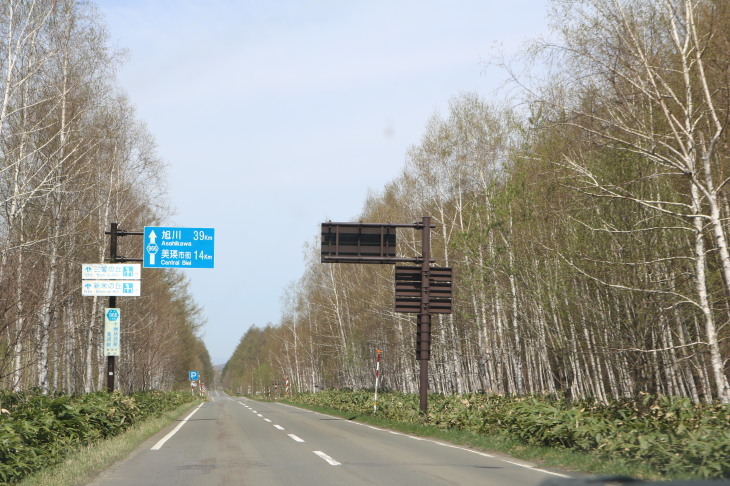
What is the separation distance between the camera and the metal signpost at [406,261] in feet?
69.1

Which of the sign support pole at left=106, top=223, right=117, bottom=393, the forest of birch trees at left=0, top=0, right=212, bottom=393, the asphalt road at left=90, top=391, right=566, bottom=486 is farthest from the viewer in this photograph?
the sign support pole at left=106, top=223, right=117, bottom=393

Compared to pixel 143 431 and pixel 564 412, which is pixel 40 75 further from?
pixel 564 412

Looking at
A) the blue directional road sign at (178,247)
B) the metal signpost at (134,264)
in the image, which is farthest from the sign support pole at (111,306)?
the blue directional road sign at (178,247)

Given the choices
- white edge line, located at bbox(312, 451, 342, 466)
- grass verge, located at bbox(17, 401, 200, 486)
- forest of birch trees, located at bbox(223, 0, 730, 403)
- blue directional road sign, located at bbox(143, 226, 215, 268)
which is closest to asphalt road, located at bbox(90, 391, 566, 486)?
white edge line, located at bbox(312, 451, 342, 466)

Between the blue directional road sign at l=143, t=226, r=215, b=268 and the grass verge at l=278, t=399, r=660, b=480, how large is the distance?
352 inches

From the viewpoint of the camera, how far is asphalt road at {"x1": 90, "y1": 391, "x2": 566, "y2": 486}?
9320 millimetres

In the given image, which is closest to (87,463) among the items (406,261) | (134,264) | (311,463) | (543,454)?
(311,463)

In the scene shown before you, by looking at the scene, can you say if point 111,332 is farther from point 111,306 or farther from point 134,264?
point 134,264

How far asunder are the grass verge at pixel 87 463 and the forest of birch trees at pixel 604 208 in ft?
30.5

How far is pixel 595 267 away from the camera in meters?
16.4

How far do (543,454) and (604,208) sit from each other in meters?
7.10

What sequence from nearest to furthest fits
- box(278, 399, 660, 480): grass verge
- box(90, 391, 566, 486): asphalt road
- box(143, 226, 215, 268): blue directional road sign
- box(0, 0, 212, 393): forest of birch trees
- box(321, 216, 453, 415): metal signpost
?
box(90, 391, 566, 486): asphalt road → box(278, 399, 660, 480): grass verge → box(0, 0, 212, 393): forest of birch trees → box(321, 216, 453, 415): metal signpost → box(143, 226, 215, 268): blue directional road sign

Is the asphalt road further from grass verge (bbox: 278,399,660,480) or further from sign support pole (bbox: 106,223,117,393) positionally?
sign support pole (bbox: 106,223,117,393)

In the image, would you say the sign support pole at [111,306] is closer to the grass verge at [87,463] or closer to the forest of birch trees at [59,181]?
the forest of birch trees at [59,181]
